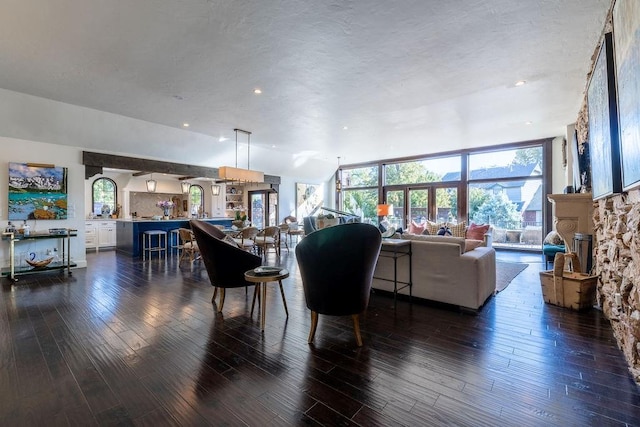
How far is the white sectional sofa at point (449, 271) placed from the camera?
10.6 ft

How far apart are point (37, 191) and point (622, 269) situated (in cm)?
854

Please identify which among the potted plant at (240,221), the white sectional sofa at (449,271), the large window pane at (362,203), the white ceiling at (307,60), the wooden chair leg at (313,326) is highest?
the white ceiling at (307,60)

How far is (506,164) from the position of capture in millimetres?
7996

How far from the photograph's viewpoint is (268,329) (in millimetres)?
2854

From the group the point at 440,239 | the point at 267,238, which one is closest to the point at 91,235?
the point at 267,238

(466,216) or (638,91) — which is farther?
(466,216)

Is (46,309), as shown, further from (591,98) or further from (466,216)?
(466,216)

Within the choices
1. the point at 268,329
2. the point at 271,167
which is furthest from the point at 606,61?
the point at 271,167

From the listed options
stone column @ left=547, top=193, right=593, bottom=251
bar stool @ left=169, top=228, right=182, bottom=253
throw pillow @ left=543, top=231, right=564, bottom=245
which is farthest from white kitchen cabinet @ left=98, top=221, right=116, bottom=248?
throw pillow @ left=543, top=231, right=564, bottom=245

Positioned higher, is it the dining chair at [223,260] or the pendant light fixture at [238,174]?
the pendant light fixture at [238,174]

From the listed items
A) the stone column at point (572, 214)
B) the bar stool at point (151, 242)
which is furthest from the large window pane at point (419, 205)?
the bar stool at point (151, 242)

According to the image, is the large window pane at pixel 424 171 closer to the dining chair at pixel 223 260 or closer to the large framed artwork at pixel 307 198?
the large framed artwork at pixel 307 198

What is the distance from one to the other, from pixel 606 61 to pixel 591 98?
1051 millimetres

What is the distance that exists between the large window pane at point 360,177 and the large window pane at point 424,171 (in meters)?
0.53
